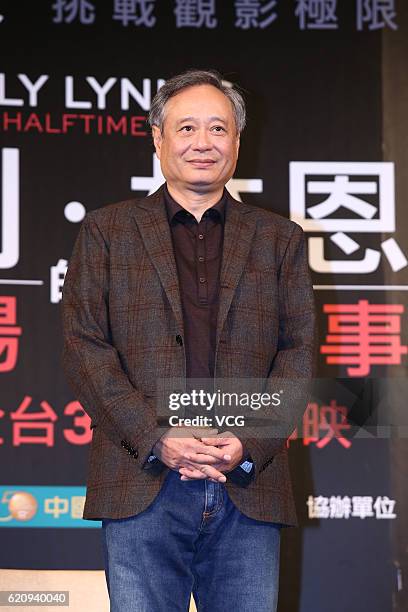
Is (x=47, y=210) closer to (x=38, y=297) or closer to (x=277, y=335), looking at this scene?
(x=38, y=297)

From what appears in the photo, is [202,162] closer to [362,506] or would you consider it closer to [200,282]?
[200,282]

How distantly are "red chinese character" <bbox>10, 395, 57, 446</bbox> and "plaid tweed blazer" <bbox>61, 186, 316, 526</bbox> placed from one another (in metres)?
1.10

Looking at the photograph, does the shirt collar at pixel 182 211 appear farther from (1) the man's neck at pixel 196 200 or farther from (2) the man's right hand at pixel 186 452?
(2) the man's right hand at pixel 186 452

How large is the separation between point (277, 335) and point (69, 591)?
4.49 ft

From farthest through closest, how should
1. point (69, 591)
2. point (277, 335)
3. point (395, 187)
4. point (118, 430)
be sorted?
point (395, 187), point (69, 591), point (277, 335), point (118, 430)

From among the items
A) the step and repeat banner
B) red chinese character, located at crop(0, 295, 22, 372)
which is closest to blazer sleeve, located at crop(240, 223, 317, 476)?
the step and repeat banner

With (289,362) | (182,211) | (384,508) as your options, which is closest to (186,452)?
(289,362)

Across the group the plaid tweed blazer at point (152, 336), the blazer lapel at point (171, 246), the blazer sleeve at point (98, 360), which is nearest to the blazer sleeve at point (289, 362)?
the plaid tweed blazer at point (152, 336)

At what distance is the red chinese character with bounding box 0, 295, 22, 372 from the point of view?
3.09m

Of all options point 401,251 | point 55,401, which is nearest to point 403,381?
point 401,251

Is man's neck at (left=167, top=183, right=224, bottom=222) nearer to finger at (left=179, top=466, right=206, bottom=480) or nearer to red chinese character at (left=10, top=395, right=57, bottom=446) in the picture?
finger at (left=179, top=466, right=206, bottom=480)

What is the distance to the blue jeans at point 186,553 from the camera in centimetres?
188

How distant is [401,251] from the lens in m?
3.18

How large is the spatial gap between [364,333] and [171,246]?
1303mm
